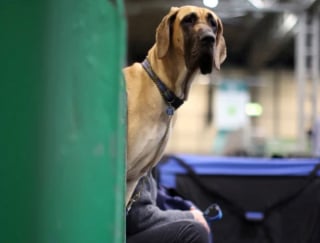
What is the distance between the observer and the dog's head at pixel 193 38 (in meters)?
1.73

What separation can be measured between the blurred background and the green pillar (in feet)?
7.16

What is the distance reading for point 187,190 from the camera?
230cm

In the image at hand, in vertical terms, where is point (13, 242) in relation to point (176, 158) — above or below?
above

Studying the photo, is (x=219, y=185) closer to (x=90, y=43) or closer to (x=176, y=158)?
(x=176, y=158)

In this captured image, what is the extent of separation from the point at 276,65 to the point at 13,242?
41.2 ft

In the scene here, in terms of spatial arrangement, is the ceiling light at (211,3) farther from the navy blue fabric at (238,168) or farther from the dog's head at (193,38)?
the dog's head at (193,38)

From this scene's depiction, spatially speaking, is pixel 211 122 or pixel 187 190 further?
pixel 211 122

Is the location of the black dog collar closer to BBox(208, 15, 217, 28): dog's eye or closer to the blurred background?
BBox(208, 15, 217, 28): dog's eye

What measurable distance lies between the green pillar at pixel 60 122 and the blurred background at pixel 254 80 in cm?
218

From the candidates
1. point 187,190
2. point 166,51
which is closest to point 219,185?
point 187,190

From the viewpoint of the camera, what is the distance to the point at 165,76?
1.83m

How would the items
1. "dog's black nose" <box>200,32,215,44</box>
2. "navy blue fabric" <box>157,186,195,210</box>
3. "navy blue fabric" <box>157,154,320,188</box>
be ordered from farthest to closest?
1. "navy blue fabric" <box>157,154,320,188</box>
2. "navy blue fabric" <box>157,186,195,210</box>
3. "dog's black nose" <box>200,32,215,44</box>

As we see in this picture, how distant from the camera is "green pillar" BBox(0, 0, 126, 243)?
0.42 m

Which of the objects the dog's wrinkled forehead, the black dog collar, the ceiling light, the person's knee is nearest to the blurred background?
the ceiling light
